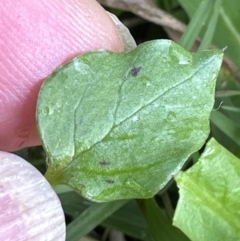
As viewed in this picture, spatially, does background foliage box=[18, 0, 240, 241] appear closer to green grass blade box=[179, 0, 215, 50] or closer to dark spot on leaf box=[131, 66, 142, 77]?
green grass blade box=[179, 0, 215, 50]

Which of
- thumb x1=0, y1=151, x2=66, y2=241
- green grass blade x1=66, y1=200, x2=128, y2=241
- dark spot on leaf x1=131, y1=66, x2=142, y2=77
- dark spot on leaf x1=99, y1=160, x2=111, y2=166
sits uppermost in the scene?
dark spot on leaf x1=131, y1=66, x2=142, y2=77

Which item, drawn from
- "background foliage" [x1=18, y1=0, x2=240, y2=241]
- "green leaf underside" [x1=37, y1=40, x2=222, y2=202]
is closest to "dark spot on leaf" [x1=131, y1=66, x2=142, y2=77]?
"green leaf underside" [x1=37, y1=40, x2=222, y2=202]

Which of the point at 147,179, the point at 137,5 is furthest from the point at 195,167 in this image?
the point at 137,5

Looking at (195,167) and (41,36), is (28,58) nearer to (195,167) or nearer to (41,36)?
(41,36)

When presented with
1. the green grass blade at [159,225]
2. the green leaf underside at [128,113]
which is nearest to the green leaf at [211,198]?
the green leaf underside at [128,113]

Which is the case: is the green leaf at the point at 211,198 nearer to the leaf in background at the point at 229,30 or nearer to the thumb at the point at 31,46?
the thumb at the point at 31,46

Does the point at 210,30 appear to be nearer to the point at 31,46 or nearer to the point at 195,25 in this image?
the point at 195,25
